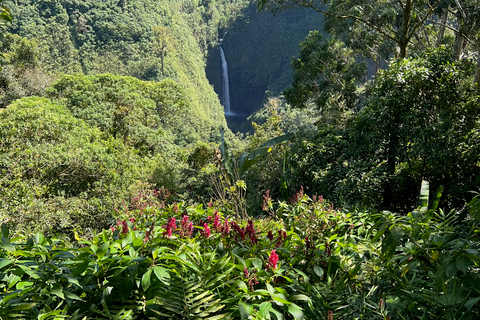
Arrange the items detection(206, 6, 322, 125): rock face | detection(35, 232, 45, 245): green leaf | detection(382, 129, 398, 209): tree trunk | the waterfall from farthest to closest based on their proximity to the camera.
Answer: the waterfall
detection(206, 6, 322, 125): rock face
detection(382, 129, 398, 209): tree trunk
detection(35, 232, 45, 245): green leaf

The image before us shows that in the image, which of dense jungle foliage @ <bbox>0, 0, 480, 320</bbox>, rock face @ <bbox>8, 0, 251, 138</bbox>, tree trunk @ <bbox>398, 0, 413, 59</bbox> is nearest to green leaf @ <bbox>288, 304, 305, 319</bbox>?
dense jungle foliage @ <bbox>0, 0, 480, 320</bbox>

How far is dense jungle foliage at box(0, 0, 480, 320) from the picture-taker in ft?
3.99

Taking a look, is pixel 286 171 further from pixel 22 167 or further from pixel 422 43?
pixel 422 43

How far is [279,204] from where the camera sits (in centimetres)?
265

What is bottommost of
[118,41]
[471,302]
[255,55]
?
[118,41]

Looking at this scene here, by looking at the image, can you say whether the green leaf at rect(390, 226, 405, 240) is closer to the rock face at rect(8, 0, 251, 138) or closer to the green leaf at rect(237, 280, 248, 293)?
the green leaf at rect(237, 280, 248, 293)

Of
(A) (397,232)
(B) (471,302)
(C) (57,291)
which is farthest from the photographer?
(A) (397,232)

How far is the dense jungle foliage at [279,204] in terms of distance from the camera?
1215 mm

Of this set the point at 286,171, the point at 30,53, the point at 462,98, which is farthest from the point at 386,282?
the point at 30,53

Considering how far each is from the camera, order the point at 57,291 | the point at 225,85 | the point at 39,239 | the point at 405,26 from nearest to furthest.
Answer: the point at 57,291 < the point at 39,239 < the point at 405,26 < the point at 225,85

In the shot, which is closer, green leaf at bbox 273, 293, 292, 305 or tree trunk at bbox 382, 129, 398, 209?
green leaf at bbox 273, 293, 292, 305

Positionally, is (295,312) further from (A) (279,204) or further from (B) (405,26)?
(B) (405,26)

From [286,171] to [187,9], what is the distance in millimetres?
64606

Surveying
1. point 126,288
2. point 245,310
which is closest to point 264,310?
point 245,310
